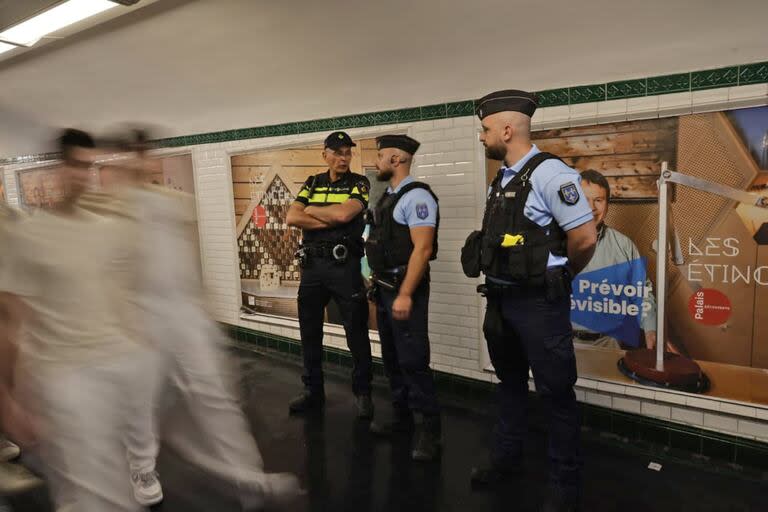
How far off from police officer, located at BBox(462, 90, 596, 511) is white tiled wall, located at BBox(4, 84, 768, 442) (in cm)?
90

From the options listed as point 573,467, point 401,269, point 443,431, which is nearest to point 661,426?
point 573,467

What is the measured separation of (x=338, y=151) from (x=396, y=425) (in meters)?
1.95

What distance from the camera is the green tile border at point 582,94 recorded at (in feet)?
8.28

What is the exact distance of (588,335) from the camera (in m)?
3.14

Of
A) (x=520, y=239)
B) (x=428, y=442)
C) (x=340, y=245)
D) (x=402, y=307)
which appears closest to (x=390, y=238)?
(x=402, y=307)

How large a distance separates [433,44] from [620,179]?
153 cm

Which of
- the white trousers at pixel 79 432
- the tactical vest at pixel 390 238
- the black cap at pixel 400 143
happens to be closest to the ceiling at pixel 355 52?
the black cap at pixel 400 143

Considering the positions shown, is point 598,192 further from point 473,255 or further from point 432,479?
point 432,479

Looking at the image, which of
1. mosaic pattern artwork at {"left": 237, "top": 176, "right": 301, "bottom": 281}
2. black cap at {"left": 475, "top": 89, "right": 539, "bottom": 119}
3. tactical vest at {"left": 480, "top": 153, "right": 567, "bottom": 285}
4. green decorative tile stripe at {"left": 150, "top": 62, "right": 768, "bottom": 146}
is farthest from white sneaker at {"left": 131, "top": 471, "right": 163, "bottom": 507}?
green decorative tile stripe at {"left": 150, "top": 62, "right": 768, "bottom": 146}

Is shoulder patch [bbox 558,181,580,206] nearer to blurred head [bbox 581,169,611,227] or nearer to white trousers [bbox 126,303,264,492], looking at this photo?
blurred head [bbox 581,169,611,227]

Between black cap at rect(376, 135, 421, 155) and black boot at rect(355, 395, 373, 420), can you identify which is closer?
black cap at rect(376, 135, 421, 155)

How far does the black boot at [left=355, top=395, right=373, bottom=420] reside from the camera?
3.52 metres

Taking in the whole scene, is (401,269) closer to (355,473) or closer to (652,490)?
(355,473)

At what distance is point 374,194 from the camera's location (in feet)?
13.6
